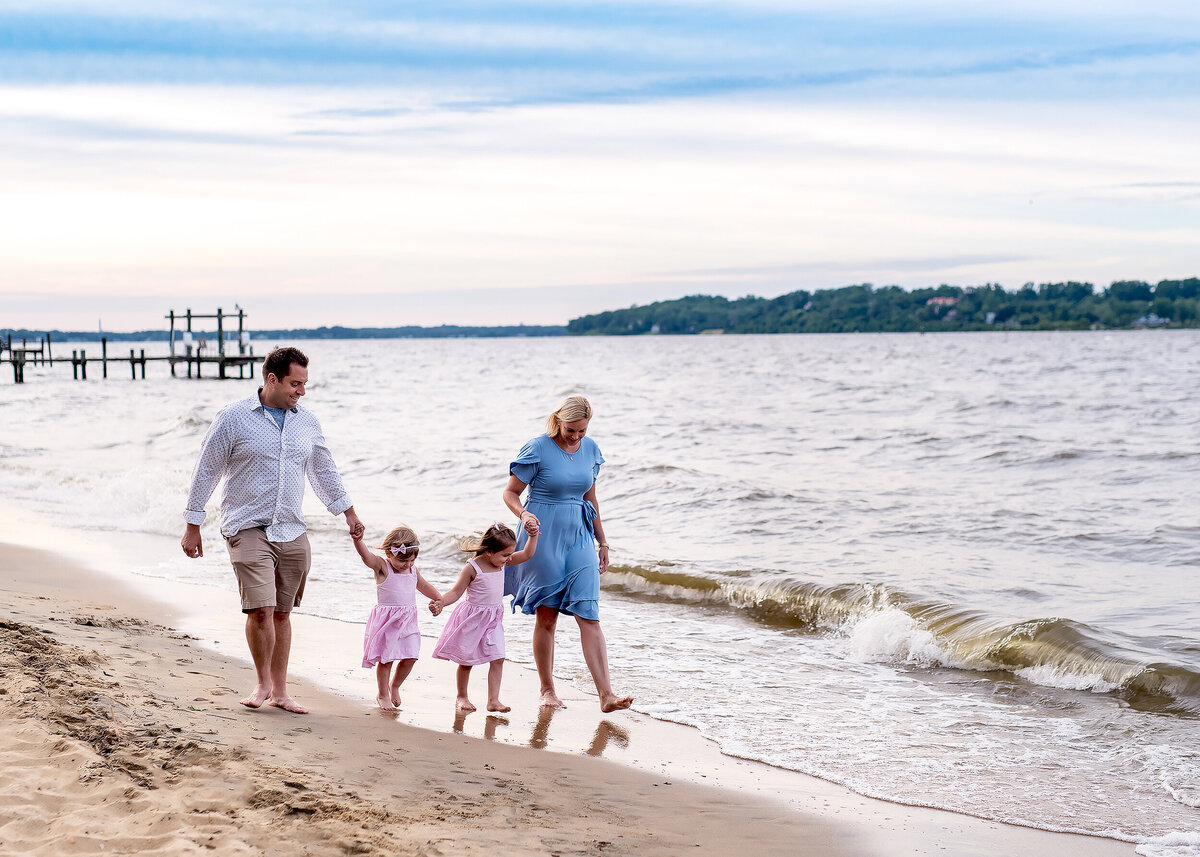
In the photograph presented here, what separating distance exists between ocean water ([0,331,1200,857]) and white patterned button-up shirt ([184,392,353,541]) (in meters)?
2.65

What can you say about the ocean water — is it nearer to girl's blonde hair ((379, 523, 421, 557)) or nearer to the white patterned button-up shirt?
girl's blonde hair ((379, 523, 421, 557))

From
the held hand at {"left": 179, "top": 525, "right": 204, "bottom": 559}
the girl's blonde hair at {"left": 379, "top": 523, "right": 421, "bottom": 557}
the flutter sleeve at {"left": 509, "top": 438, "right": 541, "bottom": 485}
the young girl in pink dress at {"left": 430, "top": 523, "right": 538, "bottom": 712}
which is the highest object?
the flutter sleeve at {"left": 509, "top": 438, "right": 541, "bottom": 485}

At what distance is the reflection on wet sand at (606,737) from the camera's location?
18.9 ft

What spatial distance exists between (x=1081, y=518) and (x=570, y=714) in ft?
31.9

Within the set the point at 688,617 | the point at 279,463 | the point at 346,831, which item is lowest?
the point at 688,617

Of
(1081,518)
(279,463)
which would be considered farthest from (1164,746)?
(1081,518)

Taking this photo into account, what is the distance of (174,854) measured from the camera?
3.57 metres

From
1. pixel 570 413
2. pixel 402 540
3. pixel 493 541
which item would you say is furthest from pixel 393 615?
pixel 570 413

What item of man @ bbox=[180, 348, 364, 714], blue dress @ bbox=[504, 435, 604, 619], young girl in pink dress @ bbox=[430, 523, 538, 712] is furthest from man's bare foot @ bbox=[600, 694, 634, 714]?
man @ bbox=[180, 348, 364, 714]

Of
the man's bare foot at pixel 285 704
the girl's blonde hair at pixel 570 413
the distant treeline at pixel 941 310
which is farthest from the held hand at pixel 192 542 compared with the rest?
the distant treeline at pixel 941 310

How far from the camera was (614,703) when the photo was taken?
20.0 feet

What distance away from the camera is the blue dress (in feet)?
20.0

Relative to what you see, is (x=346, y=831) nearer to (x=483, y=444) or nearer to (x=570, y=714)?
(x=570, y=714)

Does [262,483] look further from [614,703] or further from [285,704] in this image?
[614,703]
